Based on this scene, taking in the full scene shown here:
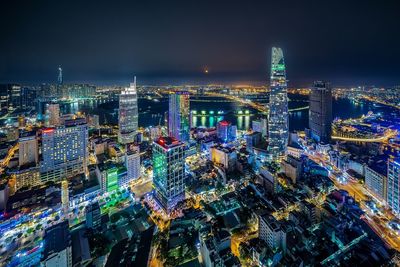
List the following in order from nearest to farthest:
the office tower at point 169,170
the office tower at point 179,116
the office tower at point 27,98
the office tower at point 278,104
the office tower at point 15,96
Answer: the office tower at point 169,170, the office tower at point 278,104, the office tower at point 179,116, the office tower at point 15,96, the office tower at point 27,98

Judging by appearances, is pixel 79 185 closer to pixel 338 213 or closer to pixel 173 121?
pixel 173 121

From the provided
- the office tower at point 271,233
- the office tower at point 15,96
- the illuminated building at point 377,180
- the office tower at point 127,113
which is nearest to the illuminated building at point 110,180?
the office tower at point 271,233

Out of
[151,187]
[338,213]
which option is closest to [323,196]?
[338,213]

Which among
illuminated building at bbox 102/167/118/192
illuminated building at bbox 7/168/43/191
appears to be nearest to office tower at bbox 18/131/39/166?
illuminated building at bbox 7/168/43/191

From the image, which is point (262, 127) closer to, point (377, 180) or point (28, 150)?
point (377, 180)

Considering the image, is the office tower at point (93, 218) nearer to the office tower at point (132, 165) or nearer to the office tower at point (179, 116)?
the office tower at point (132, 165)

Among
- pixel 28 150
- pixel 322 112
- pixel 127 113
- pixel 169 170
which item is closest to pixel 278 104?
pixel 322 112

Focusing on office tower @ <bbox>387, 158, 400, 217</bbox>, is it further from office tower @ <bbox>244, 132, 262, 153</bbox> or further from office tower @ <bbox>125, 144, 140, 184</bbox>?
office tower @ <bbox>125, 144, 140, 184</bbox>
